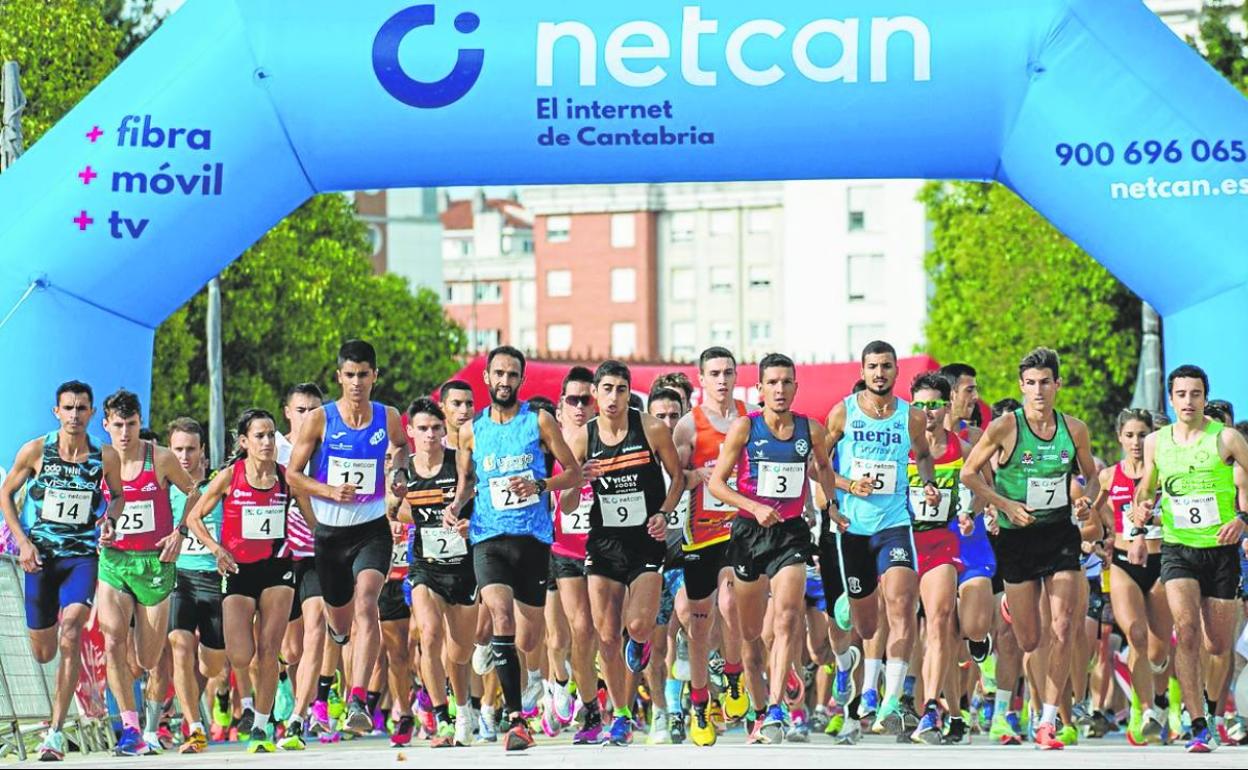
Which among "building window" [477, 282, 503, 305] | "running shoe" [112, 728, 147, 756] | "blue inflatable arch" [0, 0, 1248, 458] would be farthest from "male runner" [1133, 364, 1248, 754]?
"building window" [477, 282, 503, 305]

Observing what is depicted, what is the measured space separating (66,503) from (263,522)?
109cm

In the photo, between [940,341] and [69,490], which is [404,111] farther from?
[940,341]

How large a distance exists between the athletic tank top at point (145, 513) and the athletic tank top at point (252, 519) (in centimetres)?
33

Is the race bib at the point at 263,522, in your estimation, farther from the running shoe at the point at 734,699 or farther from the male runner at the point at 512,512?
the running shoe at the point at 734,699

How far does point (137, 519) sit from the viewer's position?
538 inches

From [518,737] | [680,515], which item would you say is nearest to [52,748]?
[518,737]

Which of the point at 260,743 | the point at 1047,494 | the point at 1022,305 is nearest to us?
the point at 1047,494

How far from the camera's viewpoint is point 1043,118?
584 inches

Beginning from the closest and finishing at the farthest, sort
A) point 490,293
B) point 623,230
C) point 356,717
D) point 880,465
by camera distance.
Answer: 1. point 880,465
2. point 356,717
3. point 623,230
4. point 490,293

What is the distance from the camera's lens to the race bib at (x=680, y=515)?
13.9 metres

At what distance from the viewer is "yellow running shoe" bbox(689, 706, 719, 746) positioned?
1330 cm

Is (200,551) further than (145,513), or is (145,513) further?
(200,551)

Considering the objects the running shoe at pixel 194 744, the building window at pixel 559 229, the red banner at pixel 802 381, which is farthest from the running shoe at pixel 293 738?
the building window at pixel 559 229

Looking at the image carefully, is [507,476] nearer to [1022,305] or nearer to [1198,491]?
[1198,491]
